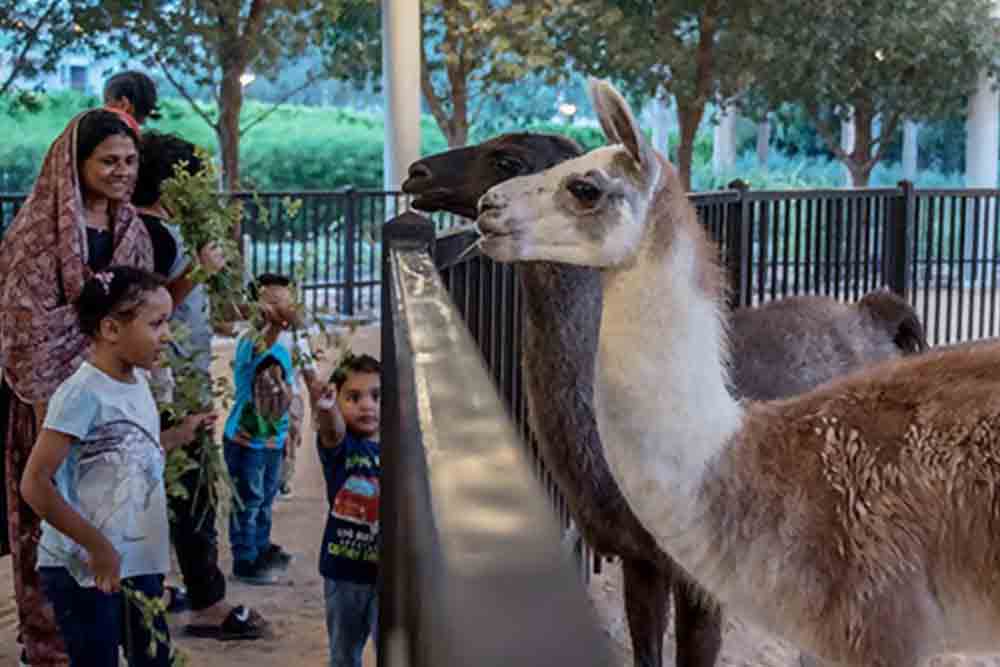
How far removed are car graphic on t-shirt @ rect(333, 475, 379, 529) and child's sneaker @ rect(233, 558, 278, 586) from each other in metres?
2.61

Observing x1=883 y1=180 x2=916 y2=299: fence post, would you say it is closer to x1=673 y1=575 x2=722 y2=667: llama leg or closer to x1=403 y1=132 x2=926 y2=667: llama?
x1=403 y1=132 x2=926 y2=667: llama

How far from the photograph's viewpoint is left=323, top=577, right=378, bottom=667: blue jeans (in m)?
4.04

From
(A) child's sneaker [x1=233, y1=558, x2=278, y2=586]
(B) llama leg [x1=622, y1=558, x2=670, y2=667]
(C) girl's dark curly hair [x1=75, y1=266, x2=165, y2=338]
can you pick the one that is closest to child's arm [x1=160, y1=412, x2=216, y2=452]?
(C) girl's dark curly hair [x1=75, y1=266, x2=165, y2=338]

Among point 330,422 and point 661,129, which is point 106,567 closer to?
point 330,422

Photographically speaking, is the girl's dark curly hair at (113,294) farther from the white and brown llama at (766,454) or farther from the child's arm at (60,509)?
the white and brown llama at (766,454)

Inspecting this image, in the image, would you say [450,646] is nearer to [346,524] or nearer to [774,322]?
[346,524]

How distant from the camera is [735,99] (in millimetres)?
21688

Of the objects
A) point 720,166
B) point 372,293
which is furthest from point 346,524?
point 720,166

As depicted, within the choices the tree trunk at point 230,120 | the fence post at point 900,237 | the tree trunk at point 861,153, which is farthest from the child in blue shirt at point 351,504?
the tree trunk at point 861,153

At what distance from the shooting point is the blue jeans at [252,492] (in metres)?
6.27

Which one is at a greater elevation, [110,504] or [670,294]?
[670,294]

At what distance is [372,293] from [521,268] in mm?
9848

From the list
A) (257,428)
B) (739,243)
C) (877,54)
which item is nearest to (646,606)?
(257,428)

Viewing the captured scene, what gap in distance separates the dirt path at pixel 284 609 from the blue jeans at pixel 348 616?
2.67 feet
